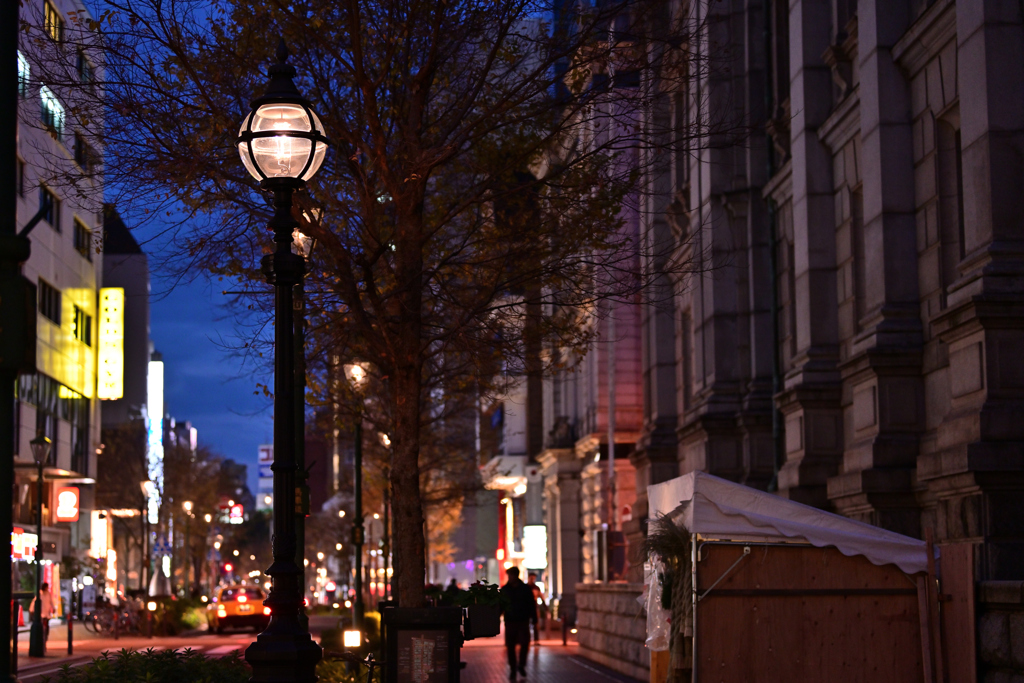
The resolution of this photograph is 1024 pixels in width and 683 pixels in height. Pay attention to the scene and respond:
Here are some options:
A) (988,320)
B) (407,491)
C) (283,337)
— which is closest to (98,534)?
(407,491)

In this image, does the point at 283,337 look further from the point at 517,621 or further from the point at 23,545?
the point at 23,545

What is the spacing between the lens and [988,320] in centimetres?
1498

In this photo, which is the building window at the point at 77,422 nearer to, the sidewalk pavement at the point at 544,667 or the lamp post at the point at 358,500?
the lamp post at the point at 358,500

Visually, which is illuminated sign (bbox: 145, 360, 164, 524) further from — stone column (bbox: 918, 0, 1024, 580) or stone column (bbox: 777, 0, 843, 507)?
stone column (bbox: 918, 0, 1024, 580)

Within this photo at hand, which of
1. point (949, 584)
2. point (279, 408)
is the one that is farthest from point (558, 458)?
point (279, 408)

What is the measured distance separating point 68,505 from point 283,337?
44.9 m

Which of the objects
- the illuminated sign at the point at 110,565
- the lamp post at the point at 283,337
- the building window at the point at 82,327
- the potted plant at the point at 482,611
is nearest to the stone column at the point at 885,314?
the potted plant at the point at 482,611

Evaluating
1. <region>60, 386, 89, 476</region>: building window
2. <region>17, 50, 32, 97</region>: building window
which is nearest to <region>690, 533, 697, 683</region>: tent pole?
<region>17, 50, 32, 97</region>: building window

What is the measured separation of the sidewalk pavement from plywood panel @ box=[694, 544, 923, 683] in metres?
8.12

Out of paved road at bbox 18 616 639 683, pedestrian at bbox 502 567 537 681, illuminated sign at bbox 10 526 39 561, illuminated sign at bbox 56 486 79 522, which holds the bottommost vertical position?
paved road at bbox 18 616 639 683

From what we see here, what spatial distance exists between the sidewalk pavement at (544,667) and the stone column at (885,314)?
18.6ft

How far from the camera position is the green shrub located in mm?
12414

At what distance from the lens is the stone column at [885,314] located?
18562mm

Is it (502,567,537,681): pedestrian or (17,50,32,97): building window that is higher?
(17,50,32,97): building window
